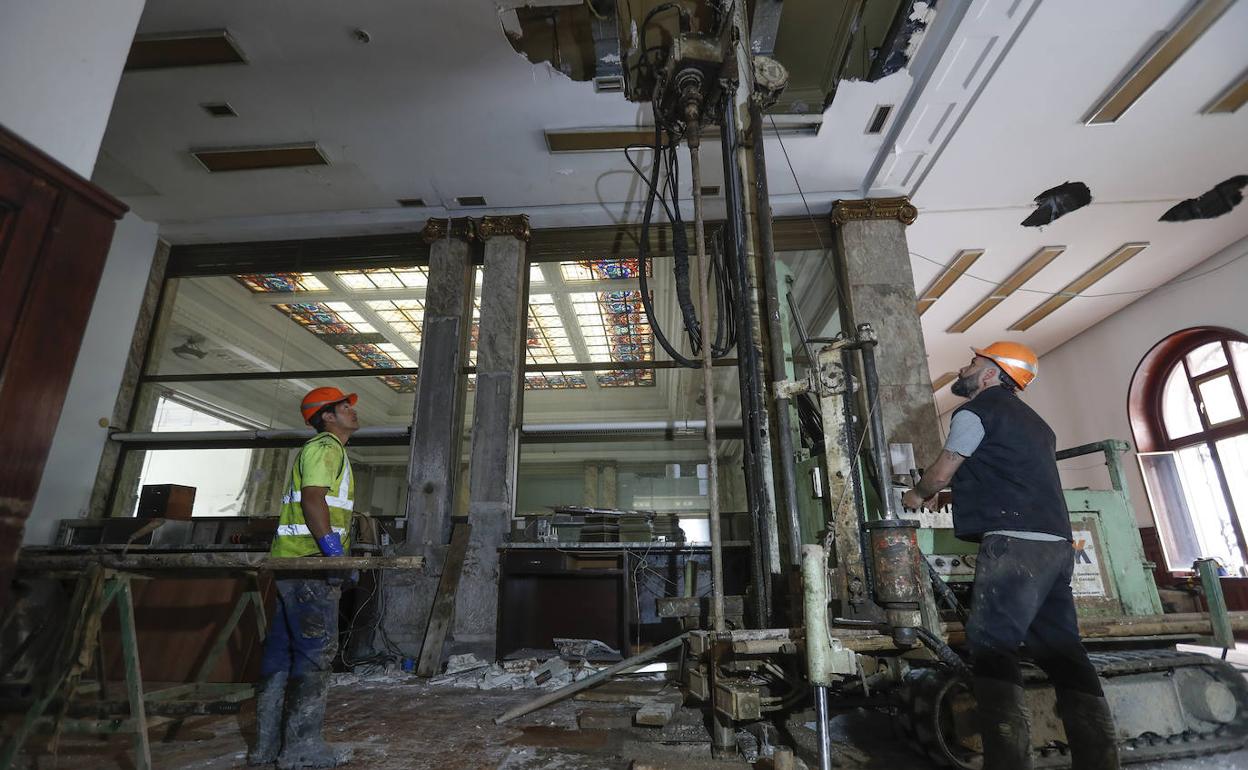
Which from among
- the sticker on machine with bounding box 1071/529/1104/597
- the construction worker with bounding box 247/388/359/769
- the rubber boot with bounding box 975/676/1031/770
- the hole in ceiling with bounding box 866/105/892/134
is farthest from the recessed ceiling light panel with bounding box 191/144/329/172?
the sticker on machine with bounding box 1071/529/1104/597

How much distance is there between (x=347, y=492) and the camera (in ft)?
9.32

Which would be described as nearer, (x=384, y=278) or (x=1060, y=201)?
(x=1060, y=201)

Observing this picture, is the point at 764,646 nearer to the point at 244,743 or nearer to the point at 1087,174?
the point at 244,743

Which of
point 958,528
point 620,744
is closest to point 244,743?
point 620,744

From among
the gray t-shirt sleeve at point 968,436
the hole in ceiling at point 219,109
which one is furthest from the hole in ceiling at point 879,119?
the hole in ceiling at point 219,109

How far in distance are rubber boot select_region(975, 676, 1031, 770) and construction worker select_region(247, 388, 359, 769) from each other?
2598 mm

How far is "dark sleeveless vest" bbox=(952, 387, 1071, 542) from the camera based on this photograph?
233cm

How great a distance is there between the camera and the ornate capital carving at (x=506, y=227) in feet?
22.0

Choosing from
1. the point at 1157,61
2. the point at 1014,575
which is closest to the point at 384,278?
the point at 1014,575

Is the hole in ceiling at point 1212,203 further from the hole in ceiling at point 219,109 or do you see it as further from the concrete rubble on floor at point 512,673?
the hole in ceiling at point 219,109

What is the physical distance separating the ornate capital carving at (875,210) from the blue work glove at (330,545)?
19.6 ft

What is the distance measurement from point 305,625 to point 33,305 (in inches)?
63.1

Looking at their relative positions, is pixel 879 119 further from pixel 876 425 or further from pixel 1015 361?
pixel 876 425

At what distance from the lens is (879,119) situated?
5512 millimetres
